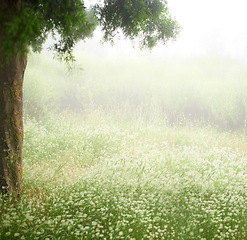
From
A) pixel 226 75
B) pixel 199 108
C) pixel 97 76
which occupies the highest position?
pixel 226 75

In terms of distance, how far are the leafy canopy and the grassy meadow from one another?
86 cm

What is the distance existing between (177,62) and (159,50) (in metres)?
2.17

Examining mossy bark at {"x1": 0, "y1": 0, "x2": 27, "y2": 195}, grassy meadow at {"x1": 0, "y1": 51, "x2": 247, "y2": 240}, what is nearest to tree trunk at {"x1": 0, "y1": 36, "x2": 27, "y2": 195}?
mossy bark at {"x1": 0, "y1": 0, "x2": 27, "y2": 195}

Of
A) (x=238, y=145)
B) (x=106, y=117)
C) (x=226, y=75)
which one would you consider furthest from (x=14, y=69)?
(x=226, y=75)

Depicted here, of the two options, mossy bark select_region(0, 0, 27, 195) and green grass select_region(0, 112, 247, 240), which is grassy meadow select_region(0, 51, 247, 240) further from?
mossy bark select_region(0, 0, 27, 195)

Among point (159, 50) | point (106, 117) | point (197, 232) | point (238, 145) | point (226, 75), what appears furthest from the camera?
point (159, 50)

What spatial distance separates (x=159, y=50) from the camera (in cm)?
2003

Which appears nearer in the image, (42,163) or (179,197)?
(179,197)

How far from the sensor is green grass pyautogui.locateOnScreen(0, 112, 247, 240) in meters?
3.63

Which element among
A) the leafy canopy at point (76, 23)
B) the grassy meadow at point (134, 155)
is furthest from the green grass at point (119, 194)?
the leafy canopy at point (76, 23)

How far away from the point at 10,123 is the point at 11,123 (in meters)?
0.02

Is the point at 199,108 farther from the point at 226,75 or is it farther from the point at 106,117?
the point at 106,117

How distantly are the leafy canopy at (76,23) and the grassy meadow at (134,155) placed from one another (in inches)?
33.7

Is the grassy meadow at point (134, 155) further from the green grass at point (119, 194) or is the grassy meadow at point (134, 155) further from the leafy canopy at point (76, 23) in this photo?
the leafy canopy at point (76, 23)
